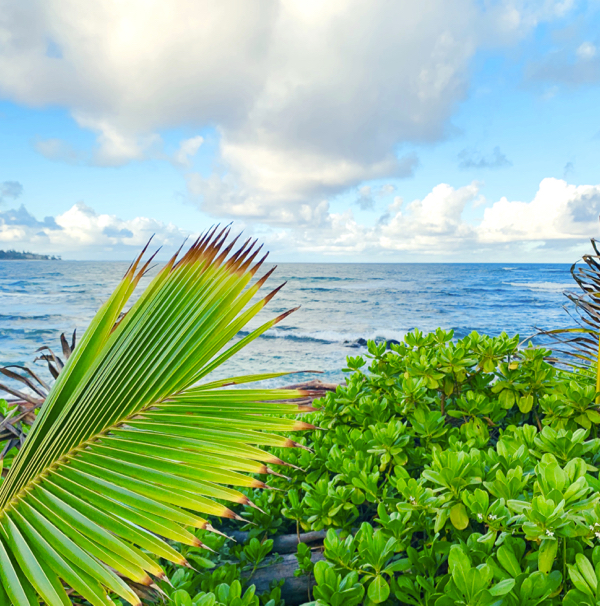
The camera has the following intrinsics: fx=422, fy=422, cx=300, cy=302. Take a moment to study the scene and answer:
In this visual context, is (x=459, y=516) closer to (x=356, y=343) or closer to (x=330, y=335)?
(x=356, y=343)

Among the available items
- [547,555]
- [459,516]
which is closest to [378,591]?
[459,516]

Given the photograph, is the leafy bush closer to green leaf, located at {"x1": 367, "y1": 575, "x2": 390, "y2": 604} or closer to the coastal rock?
green leaf, located at {"x1": 367, "y1": 575, "x2": 390, "y2": 604}

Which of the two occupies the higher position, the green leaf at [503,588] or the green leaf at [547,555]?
the green leaf at [547,555]

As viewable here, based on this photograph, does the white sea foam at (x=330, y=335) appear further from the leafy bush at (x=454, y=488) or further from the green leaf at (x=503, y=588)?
the green leaf at (x=503, y=588)

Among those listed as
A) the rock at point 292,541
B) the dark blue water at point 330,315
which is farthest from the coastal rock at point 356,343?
the rock at point 292,541

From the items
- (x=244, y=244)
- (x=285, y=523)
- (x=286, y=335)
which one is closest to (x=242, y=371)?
(x=286, y=335)

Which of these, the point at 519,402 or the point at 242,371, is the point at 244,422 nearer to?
the point at 519,402

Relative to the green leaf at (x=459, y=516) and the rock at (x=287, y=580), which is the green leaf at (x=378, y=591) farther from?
the rock at (x=287, y=580)

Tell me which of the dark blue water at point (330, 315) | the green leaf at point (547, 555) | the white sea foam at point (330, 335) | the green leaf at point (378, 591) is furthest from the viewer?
the white sea foam at point (330, 335)

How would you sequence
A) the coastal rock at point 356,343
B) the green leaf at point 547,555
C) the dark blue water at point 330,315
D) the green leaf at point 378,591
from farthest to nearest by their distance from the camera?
1. the coastal rock at point 356,343
2. the dark blue water at point 330,315
3. the green leaf at point 378,591
4. the green leaf at point 547,555

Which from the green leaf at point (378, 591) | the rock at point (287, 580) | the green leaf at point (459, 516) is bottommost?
the rock at point (287, 580)

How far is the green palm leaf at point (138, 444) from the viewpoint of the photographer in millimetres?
A: 816

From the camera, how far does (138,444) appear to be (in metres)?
1.02

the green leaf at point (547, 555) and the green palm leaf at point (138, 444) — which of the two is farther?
the green leaf at point (547, 555)
